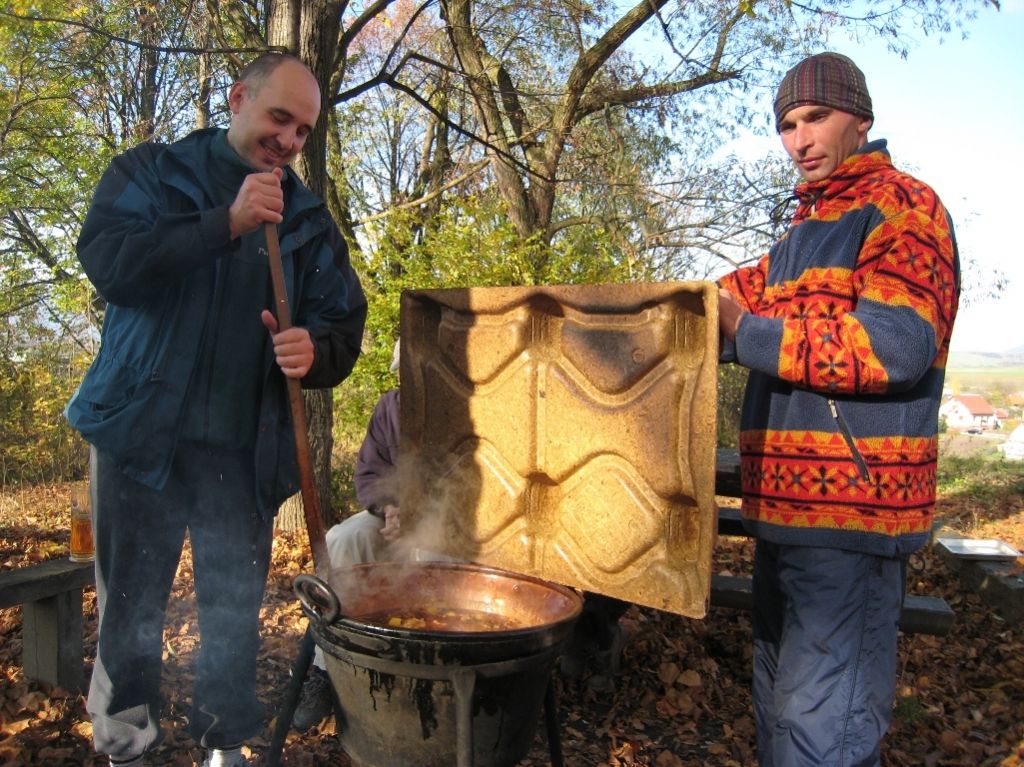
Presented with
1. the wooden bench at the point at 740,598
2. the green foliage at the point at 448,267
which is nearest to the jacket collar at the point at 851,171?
the wooden bench at the point at 740,598

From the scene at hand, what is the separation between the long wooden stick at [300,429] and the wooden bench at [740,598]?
6.21ft

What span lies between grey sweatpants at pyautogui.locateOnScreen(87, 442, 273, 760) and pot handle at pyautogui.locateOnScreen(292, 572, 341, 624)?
57 cm

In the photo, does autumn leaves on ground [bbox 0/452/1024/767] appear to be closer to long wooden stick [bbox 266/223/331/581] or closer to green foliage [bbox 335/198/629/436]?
long wooden stick [bbox 266/223/331/581]

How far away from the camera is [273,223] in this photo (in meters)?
2.31

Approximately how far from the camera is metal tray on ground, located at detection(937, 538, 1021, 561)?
18.3ft

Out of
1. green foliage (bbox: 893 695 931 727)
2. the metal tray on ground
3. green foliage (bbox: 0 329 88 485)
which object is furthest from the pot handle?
green foliage (bbox: 0 329 88 485)

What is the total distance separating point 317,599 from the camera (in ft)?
6.91

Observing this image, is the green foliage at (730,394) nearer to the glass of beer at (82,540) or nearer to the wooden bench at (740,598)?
the wooden bench at (740,598)

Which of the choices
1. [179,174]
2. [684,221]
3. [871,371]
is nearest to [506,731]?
[871,371]

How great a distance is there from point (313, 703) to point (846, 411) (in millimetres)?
2489

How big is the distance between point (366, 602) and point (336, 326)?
37.4 inches

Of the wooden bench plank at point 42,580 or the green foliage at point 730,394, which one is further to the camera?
the green foliage at point 730,394

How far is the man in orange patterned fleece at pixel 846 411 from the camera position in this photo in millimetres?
1886

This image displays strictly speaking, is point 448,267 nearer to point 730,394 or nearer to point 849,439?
point 849,439
